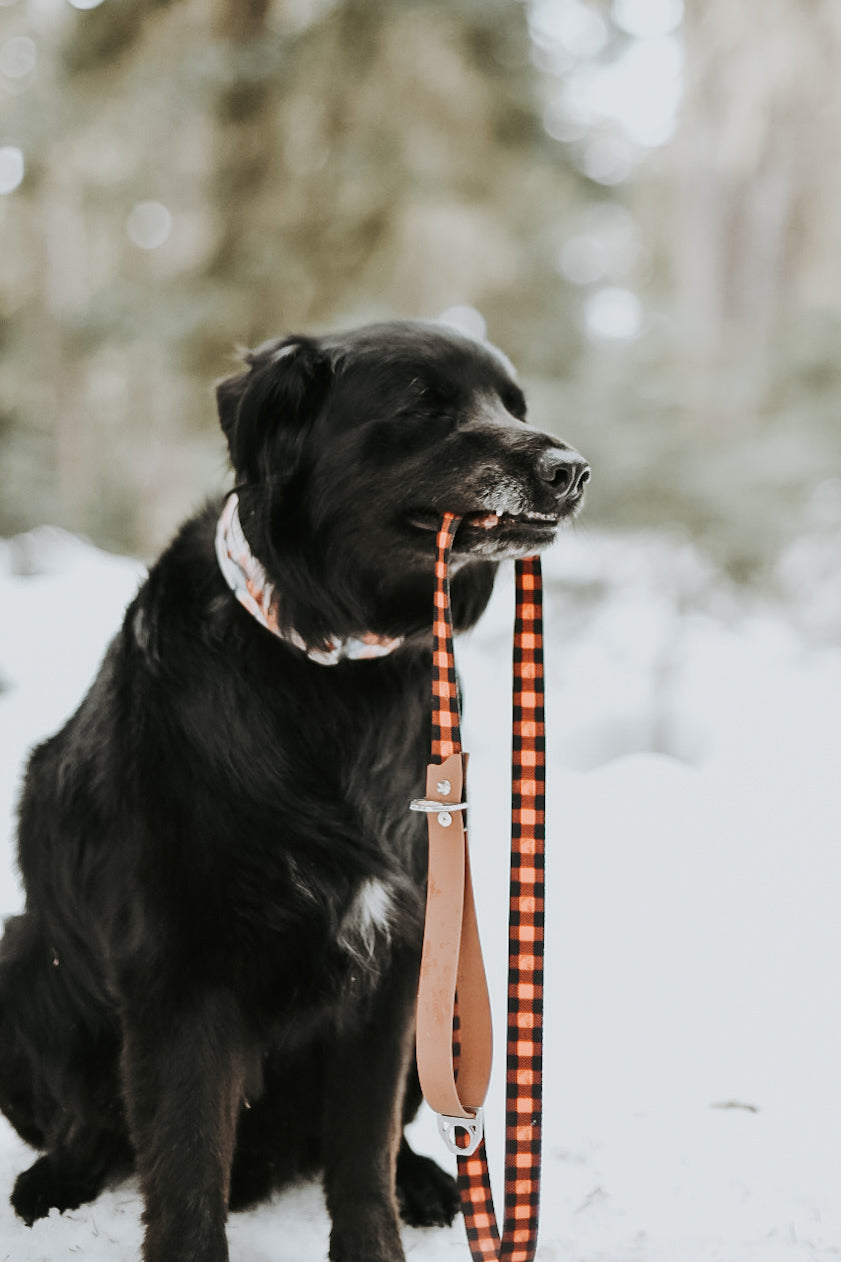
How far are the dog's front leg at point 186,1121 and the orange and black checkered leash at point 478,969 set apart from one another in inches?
14.1

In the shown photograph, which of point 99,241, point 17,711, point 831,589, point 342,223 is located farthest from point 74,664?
point 831,589

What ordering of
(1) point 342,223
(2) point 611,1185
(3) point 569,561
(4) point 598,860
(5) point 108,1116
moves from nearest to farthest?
(5) point 108,1116 < (2) point 611,1185 < (4) point 598,860 < (1) point 342,223 < (3) point 569,561

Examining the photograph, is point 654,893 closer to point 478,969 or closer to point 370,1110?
point 370,1110

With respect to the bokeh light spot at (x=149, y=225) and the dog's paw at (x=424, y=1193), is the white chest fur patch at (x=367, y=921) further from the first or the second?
the bokeh light spot at (x=149, y=225)

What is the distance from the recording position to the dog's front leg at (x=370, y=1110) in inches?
64.4

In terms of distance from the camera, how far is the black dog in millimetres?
1483

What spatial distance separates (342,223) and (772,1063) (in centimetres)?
355

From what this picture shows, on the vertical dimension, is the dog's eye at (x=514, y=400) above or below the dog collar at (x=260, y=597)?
above

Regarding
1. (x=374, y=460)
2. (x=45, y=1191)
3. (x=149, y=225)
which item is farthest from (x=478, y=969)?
(x=149, y=225)

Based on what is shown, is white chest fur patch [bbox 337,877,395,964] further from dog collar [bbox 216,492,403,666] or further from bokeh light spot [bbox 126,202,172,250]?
bokeh light spot [bbox 126,202,172,250]

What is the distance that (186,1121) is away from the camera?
4.83 ft

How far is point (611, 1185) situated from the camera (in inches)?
76.4

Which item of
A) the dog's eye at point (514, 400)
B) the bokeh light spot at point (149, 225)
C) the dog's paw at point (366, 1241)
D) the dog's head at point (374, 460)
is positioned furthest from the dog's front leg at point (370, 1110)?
the bokeh light spot at point (149, 225)

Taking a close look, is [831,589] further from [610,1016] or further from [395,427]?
[395,427]
